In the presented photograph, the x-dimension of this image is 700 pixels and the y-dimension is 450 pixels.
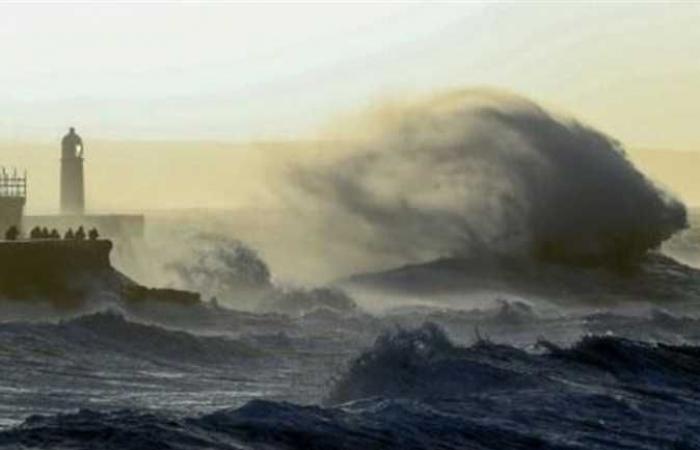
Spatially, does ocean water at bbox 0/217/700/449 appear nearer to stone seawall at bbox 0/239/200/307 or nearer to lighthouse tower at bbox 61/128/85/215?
stone seawall at bbox 0/239/200/307

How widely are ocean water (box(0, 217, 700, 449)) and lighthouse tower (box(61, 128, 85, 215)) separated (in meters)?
16.8

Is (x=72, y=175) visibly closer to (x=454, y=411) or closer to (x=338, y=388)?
(x=338, y=388)

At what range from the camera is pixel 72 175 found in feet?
145

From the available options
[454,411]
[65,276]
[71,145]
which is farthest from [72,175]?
[454,411]

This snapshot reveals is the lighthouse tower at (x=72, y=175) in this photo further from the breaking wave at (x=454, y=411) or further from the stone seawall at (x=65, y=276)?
the breaking wave at (x=454, y=411)

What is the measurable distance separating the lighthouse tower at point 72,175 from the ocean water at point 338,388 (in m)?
16.8

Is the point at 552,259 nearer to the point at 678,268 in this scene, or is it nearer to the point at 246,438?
the point at 678,268

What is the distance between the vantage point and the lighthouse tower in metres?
43.9

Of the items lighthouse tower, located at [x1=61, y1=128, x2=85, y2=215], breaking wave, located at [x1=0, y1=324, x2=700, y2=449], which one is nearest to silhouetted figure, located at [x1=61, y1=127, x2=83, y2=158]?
lighthouse tower, located at [x1=61, y1=128, x2=85, y2=215]

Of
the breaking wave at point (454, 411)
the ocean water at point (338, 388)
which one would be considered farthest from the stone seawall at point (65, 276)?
the breaking wave at point (454, 411)

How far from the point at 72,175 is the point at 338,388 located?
28.8 metres

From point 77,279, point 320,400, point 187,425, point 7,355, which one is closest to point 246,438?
point 187,425

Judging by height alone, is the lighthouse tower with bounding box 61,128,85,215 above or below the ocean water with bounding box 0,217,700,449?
above

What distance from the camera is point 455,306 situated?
125 feet
